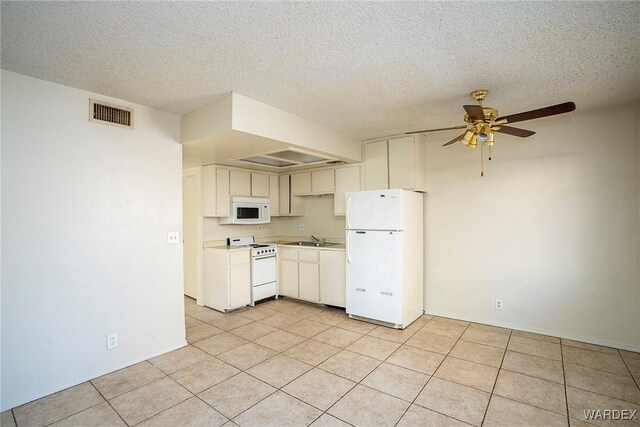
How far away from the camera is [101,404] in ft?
7.36

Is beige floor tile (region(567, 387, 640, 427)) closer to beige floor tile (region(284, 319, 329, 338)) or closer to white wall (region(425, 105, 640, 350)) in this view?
white wall (region(425, 105, 640, 350))

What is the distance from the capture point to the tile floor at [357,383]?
2082 millimetres

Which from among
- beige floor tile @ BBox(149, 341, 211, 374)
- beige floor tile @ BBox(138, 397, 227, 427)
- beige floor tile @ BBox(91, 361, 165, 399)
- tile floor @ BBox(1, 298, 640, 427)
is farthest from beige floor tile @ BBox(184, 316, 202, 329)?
beige floor tile @ BBox(138, 397, 227, 427)

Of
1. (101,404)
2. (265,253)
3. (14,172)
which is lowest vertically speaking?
(101,404)

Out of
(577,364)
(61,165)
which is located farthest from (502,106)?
(61,165)

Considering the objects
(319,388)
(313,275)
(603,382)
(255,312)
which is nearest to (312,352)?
(319,388)

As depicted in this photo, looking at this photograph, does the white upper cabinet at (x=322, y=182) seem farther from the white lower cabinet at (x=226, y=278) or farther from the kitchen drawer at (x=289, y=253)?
the white lower cabinet at (x=226, y=278)

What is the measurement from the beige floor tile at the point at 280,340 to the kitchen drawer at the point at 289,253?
1436 mm

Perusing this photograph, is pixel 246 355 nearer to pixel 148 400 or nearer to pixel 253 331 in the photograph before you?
pixel 253 331

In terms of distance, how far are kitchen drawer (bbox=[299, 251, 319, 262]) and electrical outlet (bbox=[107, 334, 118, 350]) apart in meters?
2.55

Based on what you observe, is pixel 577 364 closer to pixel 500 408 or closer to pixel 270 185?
pixel 500 408

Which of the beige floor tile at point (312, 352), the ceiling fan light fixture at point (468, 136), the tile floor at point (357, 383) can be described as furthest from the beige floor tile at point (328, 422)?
the ceiling fan light fixture at point (468, 136)

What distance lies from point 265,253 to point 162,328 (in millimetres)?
1908

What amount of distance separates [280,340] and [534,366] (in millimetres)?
2444
